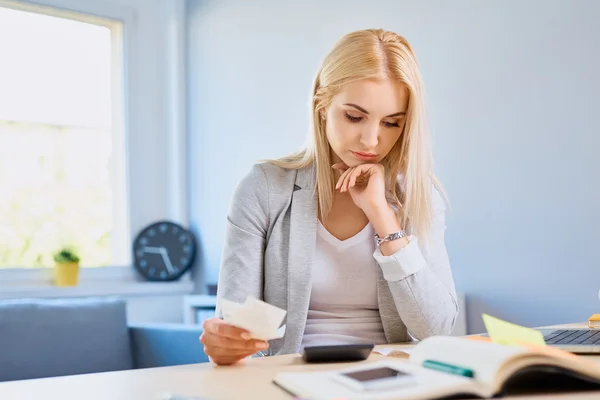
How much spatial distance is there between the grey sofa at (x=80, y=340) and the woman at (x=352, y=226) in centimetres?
116

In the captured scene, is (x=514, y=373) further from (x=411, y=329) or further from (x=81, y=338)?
(x=81, y=338)

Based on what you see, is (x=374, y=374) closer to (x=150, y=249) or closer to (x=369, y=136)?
(x=369, y=136)

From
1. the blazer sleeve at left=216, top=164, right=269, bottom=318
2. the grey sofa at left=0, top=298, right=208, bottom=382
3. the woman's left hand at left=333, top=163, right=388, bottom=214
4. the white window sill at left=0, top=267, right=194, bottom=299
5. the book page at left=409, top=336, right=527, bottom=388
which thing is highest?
the woman's left hand at left=333, top=163, right=388, bottom=214

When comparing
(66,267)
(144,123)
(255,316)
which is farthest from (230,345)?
(144,123)

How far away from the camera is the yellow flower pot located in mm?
3637

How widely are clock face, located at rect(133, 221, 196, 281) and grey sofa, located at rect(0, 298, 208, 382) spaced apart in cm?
106

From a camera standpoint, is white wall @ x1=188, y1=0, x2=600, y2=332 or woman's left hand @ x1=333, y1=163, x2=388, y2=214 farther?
white wall @ x1=188, y1=0, x2=600, y2=332

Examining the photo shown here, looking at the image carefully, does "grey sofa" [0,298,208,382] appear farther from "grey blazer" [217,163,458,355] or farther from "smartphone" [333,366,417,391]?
"smartphone" [333,366,417,391]

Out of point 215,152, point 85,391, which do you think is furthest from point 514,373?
point 215,152

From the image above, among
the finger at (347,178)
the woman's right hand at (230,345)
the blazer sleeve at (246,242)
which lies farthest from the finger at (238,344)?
the finger at (347,178)

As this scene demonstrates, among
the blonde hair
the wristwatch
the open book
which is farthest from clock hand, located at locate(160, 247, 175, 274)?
the open book

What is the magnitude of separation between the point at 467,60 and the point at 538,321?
37.7 inches

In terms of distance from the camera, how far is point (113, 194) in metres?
4.04

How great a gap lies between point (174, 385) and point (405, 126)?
0.90 m
